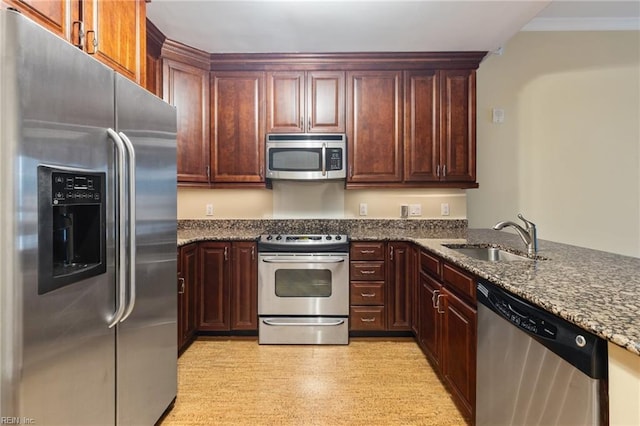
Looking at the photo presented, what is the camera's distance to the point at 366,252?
2871 millimetres

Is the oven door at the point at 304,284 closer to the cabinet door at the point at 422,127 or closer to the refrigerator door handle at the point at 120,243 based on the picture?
the cabinet door at the point at 422,127

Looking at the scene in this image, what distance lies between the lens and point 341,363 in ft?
8.09

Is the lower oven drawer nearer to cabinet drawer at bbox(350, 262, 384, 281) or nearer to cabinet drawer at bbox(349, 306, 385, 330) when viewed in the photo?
cabinet drawer at bbox(349, 306, 385, 330)

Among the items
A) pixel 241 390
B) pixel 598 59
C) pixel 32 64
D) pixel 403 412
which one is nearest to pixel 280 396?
pixel 241 390

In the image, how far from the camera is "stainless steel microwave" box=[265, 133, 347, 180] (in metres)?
3.07

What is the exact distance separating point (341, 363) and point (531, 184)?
2.56 meters

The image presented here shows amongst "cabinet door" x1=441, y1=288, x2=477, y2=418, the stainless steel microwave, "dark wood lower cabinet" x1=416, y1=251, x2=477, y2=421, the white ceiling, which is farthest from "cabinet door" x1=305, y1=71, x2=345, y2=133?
"cabinet door" x1=441, y1=288, x2=477, y2=418

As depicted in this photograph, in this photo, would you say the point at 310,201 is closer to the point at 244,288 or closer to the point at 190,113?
the point at 244,288

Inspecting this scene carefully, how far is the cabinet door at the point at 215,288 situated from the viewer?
112 inches

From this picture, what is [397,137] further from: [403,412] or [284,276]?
[403,412]

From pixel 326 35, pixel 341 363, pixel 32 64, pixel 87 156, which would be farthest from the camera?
pixel 326 35

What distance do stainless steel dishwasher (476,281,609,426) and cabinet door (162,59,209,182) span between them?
2.55 metres

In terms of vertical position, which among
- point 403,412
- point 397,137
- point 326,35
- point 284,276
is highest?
point 326,35

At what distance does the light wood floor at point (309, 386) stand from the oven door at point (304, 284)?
316 millimetres
